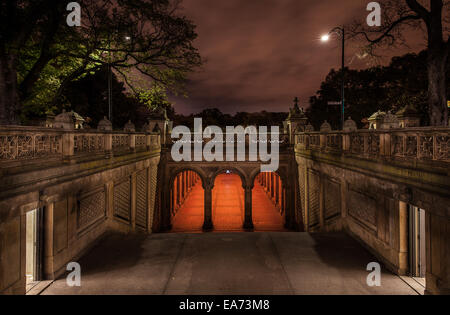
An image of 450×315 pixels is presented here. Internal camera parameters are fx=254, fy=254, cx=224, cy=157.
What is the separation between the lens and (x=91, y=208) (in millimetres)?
8875

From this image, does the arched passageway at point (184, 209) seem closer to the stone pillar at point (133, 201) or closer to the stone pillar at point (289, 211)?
the stone pillar at point (133, 201)

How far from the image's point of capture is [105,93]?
36438 millimetres

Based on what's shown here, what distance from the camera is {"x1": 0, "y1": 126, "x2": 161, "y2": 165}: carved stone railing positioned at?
16.4 ft

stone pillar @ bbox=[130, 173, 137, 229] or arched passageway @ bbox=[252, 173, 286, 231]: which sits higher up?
stone pillar @ bbox=[130, 173, 137, 229]

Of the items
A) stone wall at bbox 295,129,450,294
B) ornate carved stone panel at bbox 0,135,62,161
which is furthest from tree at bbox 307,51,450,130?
ornate carved stone panel at bbox 0,135,62,161

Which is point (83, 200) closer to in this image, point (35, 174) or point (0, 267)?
point (35, 174)

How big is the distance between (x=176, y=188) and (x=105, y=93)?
2301 centimetres

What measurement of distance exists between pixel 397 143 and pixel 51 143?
870cm

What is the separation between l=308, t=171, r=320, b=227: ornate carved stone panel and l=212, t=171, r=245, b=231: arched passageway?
509cm

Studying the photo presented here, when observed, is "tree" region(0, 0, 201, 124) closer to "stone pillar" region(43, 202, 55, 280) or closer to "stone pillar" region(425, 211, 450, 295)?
"stone pillar" region(43, 202, 55, 280)

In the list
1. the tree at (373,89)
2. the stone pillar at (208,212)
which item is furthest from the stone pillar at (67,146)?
the tree at (373,89)

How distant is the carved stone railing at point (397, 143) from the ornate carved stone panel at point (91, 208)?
9.03 meters

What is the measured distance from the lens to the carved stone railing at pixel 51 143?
5000 millimetres
